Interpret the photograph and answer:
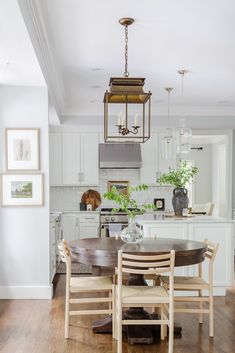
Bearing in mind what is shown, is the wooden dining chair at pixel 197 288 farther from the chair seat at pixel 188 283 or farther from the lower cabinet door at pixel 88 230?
the lower cabinet door at pixel 88 230

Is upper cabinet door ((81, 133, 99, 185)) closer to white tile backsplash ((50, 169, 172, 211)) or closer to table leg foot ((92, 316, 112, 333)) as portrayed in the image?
white tile backsplash ((50, 169, 172, 211))

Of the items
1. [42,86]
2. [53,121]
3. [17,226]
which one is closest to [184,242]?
[17,226]

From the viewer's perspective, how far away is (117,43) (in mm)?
4258

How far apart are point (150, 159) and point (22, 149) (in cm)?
374

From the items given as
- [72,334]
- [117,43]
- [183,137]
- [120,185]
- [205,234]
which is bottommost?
[72,334]

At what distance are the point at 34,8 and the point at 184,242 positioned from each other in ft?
8.19

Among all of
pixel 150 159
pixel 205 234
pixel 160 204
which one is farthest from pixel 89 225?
pixel 205 234

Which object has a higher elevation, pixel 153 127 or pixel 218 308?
pixel 153 127

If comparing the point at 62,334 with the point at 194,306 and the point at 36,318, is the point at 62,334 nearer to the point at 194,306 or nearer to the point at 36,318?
the point at 36,318

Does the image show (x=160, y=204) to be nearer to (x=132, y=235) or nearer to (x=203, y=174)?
(x=203, y=174)

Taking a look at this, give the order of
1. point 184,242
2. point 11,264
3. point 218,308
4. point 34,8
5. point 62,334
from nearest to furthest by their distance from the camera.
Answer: point 34,8 < point 62,334 < point 184,242 < point 218,308 < point 11,264

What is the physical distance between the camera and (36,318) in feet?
13.7

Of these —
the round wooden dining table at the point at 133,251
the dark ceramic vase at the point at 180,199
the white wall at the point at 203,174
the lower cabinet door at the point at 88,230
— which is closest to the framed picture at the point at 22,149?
the round wooden dining table at the point at 133,251

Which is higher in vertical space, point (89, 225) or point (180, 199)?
point (180, 199)
